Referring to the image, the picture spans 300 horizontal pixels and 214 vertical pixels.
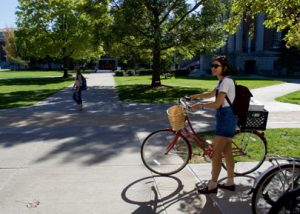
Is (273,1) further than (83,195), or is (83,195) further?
(273,1)

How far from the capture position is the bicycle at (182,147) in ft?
18.9

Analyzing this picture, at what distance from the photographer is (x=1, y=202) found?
15.5 feet

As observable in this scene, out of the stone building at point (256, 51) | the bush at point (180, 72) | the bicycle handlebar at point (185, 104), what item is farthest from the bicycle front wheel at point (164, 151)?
the stone building at point (256, 51)

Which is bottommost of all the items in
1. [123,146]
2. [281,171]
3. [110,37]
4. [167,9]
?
[123,146]

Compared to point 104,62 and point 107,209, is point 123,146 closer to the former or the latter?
point 107,209

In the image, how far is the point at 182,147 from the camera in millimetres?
5902

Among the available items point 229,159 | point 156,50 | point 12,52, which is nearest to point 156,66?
point 156,50

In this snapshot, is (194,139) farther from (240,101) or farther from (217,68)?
(217,68)

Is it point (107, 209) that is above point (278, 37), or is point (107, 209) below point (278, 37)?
below

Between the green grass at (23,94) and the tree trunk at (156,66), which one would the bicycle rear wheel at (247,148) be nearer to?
the green grass at (23,94)

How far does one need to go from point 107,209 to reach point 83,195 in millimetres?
576

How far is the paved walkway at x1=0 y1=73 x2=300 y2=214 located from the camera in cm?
465

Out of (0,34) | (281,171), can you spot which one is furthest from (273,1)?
(0,34)

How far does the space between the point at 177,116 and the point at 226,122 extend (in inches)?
34.7
